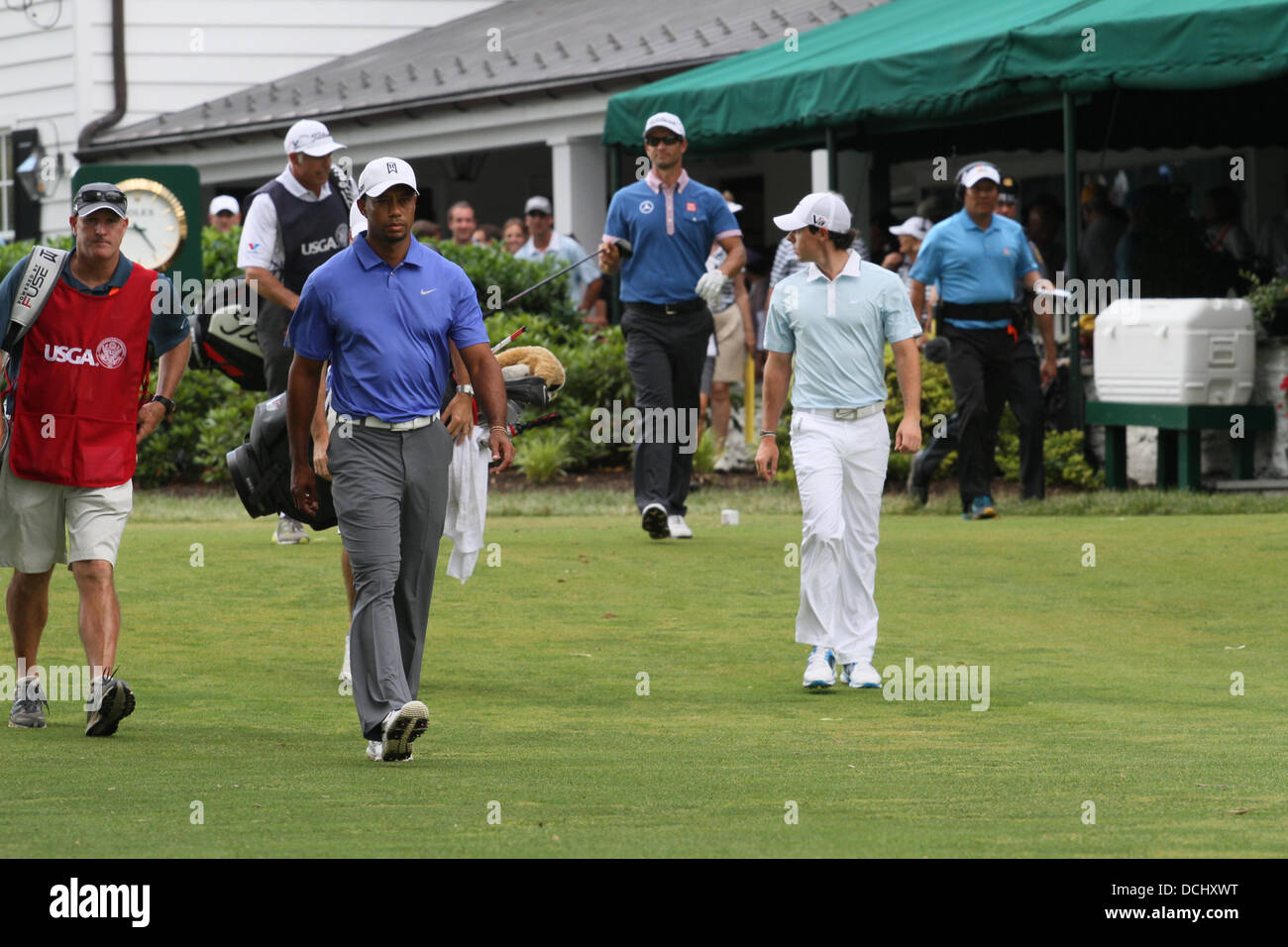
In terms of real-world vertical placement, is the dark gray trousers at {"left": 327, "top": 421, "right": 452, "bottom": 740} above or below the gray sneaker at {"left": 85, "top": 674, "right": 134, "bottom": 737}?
above

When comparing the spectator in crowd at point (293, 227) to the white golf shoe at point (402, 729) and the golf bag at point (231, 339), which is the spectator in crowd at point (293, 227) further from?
the white golf shoe at point (402, 729)

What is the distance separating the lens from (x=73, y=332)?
26.0 ft

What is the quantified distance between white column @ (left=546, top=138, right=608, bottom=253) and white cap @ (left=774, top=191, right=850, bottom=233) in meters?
13.2

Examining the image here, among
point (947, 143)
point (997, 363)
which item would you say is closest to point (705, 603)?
point (997, 363)

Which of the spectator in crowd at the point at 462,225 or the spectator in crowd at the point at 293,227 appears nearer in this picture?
the spectator in crowd at the point at 293,227

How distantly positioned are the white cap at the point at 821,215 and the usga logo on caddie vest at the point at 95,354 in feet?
8.79

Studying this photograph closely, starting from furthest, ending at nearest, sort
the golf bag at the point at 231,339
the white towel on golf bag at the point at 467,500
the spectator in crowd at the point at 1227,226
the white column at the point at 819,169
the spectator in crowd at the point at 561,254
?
the white column at the point at 819,169 < the spectator in crowd at the point at 561,254 < the spectator in crowd at the point at 1227,226 < the golf bag at the point at 231,339 < the white towel on golf bag at the point at 467,500

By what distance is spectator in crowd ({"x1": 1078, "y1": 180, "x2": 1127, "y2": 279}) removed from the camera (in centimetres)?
1853

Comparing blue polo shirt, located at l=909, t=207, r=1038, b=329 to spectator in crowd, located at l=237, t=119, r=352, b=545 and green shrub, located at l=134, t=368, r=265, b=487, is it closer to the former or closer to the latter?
spectator in crowd, located at l=237, t=119, r=352, b=545

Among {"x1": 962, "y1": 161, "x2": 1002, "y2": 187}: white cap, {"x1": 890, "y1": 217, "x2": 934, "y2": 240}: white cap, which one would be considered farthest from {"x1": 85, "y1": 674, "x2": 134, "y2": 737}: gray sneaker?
{"x1": 890, "y1": 217, "x2": 934, "y2": 240}: white cap

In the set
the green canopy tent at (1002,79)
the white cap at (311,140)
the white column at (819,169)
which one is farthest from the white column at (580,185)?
the white cap at (311,140)

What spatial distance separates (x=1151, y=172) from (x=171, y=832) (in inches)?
779

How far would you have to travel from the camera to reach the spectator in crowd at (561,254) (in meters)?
19.5

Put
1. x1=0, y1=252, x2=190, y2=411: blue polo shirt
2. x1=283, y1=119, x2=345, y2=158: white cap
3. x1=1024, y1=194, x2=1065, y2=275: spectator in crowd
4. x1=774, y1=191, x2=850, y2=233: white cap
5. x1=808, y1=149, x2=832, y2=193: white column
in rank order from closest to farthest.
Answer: x1=0, y1=252, x2=190, y2=411: blue polo shirt, x1=774, y1=191, x2=850, y2=233: white cap, x1=283, y1=119, x2=345, y2=158: white cap, x1=1024, y1=194, x2=1065, y2=275: spectator in crowd, x1=808, y1=149, x2=832, y2=193: white column
